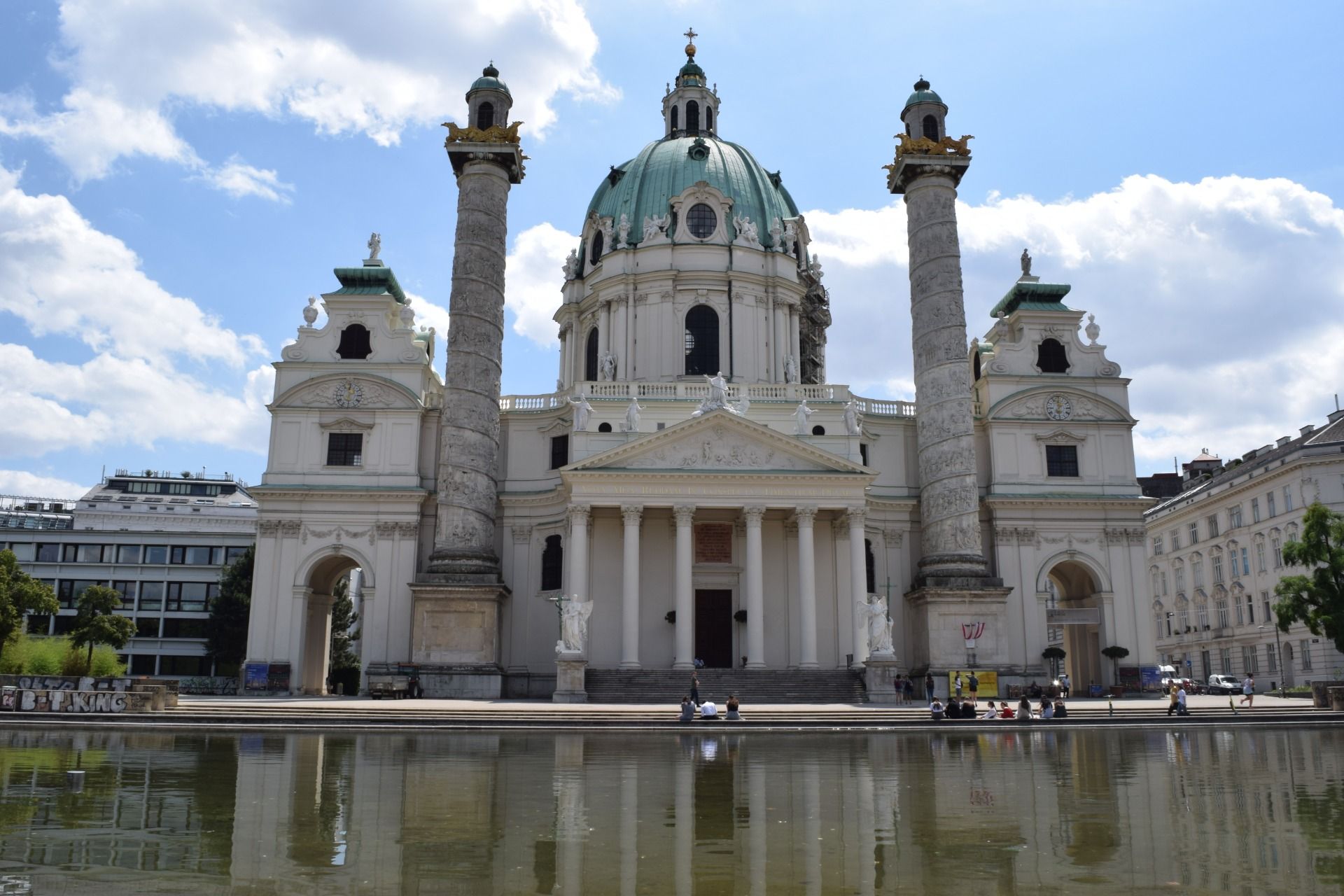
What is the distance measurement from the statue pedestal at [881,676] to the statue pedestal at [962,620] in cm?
507

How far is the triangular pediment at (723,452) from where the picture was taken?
4341 centimetres

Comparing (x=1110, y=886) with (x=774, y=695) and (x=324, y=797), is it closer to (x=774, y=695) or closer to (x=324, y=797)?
(x=324, y=797)

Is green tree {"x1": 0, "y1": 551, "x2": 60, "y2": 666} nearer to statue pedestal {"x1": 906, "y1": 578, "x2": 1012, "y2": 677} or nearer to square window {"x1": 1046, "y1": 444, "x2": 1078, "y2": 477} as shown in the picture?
statue pedestal {"x1": 906, "y1": 578, "x2": 1012, "y2": 677}

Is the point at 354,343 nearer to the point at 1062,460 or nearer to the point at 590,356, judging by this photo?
the point at 590,356

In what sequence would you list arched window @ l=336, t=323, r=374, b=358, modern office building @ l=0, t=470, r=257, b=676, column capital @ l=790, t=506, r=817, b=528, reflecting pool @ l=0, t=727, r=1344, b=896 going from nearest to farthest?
reflecting pool @ l=0, t=727, r=1344, b=896
column capital @ l=790, t=506, r=817, b=528
arched window @ l=336, t=323, r=374, b=358
modern office building @ l=0, t=470, r=257, b=676

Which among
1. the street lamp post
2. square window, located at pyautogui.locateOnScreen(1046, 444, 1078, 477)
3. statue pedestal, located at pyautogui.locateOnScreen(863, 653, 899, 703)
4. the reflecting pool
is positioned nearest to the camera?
the reflecting pool

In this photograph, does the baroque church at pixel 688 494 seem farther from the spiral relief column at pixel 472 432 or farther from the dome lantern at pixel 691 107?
the dome lantern at pixel 691 107

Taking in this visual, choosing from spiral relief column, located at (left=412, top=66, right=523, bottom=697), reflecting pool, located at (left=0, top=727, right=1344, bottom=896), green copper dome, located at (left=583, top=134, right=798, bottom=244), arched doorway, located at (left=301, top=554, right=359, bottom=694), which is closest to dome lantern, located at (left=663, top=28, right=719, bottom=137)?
green copper dome, located at (left=583, top=134, right=798, bottom=244)

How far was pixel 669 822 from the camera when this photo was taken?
35.7 feet

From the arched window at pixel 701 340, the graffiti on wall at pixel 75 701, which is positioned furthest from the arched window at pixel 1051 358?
the graffiti on wall at pixel 75 701

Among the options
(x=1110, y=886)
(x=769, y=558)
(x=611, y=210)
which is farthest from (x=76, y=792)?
(x=611, y=210)

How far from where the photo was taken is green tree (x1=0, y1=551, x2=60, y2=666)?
138ft

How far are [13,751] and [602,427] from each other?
31285 millimetres

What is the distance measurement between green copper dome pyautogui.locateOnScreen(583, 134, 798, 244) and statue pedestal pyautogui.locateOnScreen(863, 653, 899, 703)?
26.2 meters
